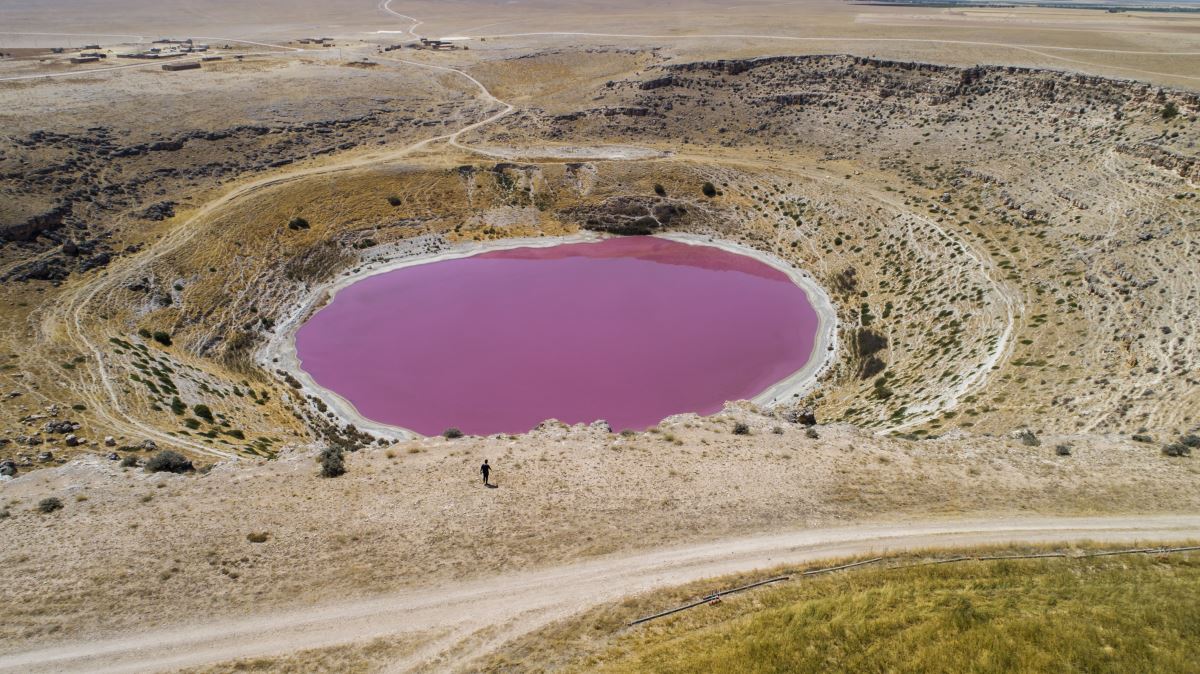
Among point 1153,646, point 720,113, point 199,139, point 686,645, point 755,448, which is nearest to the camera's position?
point 1153,646

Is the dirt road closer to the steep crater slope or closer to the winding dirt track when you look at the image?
the steep crater slope

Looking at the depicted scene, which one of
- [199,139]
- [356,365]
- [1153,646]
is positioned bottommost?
[356,365]

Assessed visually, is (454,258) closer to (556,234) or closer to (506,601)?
(556,234)

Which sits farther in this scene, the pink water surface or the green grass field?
the pink water surface

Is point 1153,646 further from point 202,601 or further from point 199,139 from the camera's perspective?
point 199,139

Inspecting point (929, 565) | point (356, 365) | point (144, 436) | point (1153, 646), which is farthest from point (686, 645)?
point (356, 365)

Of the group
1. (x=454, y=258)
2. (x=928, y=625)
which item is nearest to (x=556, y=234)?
(x=454, y=258)

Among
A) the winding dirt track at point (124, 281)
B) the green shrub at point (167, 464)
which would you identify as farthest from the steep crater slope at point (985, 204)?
the green shrub at point (167, 464)

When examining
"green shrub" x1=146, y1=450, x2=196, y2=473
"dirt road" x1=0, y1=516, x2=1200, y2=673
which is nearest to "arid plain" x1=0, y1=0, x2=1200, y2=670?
"dirt road" x1=0, y1=516, x2=1200, y2=673
